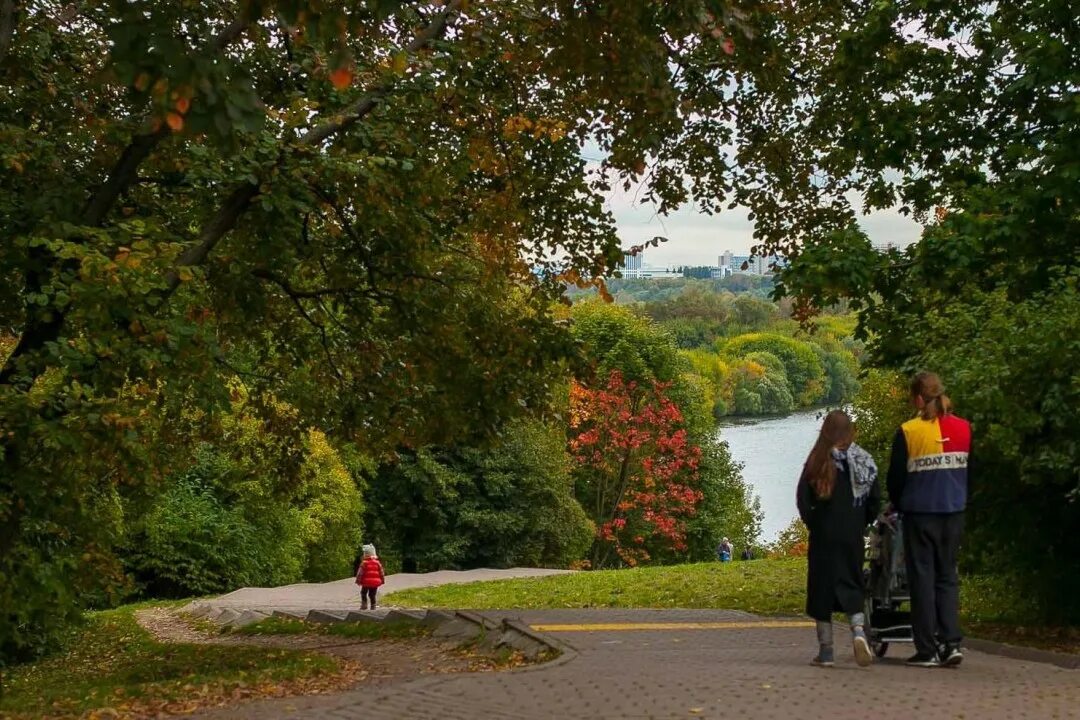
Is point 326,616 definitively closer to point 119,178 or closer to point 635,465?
point 119,178

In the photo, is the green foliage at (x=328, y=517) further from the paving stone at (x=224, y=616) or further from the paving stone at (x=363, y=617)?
the paving stone at (x=363, y=617)

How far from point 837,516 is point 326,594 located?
20.7m

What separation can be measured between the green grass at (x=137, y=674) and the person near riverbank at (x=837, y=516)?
155 inches

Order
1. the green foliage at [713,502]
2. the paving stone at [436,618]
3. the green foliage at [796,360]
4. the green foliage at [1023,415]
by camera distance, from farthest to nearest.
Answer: the green foliage at [796,360] → the green foliage at [713,502] → the paving stone at [436,618] → the green foliage at [1023,415]

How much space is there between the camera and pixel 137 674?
1249 cm

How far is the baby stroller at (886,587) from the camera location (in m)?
8.88

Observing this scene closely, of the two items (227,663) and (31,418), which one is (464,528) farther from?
(31,418)

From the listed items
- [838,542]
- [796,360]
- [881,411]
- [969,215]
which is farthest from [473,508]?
[796,360]

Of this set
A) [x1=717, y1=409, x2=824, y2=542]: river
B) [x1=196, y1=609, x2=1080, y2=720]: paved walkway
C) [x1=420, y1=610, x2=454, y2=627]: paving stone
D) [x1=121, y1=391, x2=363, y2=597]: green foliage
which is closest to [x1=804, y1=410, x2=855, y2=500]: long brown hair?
[x1=196, y1=609, x2=1080, y2=720]: paved walkway

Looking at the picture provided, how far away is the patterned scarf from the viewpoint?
8.56m

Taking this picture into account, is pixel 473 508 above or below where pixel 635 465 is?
below

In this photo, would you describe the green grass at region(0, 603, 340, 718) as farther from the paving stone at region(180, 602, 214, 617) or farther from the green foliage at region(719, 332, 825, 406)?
the green foliage at region(719, 332, 825, 406)

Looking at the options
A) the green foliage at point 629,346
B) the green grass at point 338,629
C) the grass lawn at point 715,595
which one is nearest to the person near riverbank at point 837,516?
the grass lawn at point 715,595

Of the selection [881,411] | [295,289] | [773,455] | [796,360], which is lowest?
[773,455]
